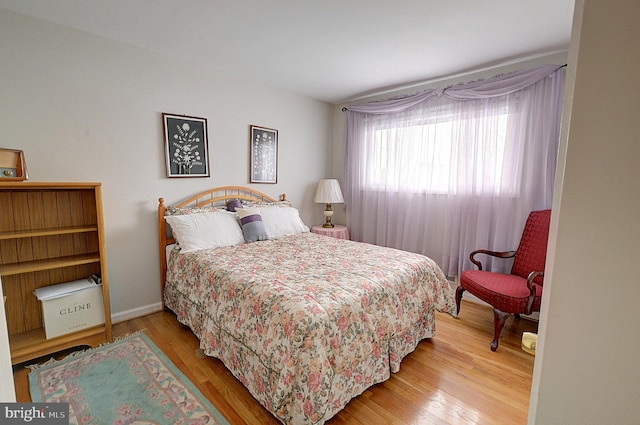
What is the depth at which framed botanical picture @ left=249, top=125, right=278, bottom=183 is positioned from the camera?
11.3 feet

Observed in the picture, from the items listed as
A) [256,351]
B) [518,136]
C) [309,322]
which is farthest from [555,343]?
[518,136]

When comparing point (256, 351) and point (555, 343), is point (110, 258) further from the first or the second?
point (555, 343)

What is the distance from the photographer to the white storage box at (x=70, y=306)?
204 centimetres

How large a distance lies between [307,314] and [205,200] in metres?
2.13

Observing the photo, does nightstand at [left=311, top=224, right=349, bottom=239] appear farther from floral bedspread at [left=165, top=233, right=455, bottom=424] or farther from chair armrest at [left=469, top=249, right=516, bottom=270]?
chair armrest at [left=469, top=249, right=516, bottom=270]

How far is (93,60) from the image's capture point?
7.66ft

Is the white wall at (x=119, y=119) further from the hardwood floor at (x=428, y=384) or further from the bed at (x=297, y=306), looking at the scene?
the hardwood floor at (x=428, y=384)

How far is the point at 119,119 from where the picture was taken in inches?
98.4

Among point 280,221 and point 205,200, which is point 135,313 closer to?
point 205,200

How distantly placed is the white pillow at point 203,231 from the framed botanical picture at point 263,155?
0.84 meters

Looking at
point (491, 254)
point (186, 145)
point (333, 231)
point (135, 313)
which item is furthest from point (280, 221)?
point (491, 254)

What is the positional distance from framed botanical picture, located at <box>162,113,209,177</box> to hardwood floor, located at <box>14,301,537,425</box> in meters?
1.50

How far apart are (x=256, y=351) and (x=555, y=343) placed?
56.1 inches

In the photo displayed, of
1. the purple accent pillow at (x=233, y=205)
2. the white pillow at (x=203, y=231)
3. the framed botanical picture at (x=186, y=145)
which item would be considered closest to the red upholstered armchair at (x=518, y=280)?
the white pillow at (x=203, y=231)
